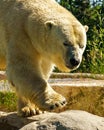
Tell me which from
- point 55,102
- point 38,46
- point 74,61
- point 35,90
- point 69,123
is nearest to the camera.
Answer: point 69,123

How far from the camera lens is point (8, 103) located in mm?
8469

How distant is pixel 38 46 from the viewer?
21.2 ft

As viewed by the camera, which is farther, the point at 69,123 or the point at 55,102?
the point at 55,102

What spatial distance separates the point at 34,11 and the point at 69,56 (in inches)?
40.1

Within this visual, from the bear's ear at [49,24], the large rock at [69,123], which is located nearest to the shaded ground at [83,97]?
the bear's ear at [49,24]

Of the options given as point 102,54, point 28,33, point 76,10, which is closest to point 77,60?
point 28,33

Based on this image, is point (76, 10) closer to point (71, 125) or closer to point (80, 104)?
point (80, 104)

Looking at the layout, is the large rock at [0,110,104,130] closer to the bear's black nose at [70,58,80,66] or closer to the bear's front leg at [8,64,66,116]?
the bear's front leg at [8,64,66,116]

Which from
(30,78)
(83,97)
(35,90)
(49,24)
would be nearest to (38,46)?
(49,24)

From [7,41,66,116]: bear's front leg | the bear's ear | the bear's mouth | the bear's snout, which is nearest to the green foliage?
[7,41,66,116]: bear's front leg

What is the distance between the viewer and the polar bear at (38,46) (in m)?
6.04

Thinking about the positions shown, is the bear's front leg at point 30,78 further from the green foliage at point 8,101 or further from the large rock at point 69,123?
the green foliage at point 8,101

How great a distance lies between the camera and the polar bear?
6035mm

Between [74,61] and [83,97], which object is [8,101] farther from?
[74,61]
